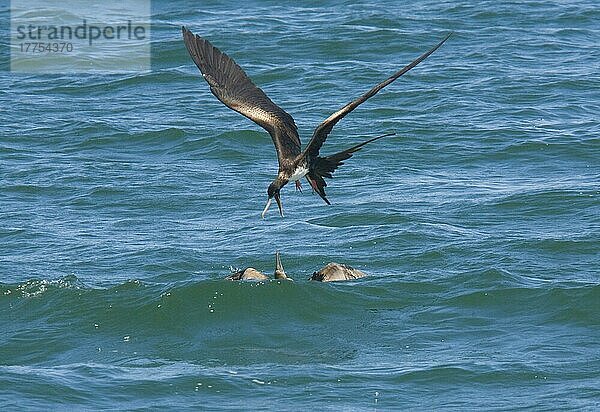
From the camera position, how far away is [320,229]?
15.0 metres

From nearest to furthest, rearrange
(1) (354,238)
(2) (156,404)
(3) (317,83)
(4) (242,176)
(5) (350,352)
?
1. (2) (156,404)
2. (5) (350,352)
3. (1) (354,238)
4. (4) (242,176)
5. (3) (317,83)

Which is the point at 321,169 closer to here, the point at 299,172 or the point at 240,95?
the point at 299,172

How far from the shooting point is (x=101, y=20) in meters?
26.8

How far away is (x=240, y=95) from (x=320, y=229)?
11.3 feet

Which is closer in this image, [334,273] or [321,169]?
[321,169]

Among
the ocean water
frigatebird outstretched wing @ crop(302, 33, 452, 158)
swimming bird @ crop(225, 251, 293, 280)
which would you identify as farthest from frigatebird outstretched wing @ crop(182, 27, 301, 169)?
the ocean water

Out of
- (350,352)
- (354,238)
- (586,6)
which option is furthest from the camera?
(586,6)

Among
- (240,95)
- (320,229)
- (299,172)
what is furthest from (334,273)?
(320,229)

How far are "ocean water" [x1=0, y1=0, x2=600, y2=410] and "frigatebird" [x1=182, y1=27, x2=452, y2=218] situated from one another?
1.44 m

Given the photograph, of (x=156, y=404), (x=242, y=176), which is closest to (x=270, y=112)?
(x=156, y=404)

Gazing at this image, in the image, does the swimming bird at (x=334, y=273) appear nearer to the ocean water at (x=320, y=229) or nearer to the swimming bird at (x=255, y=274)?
the ocean water at (x=320, y=229)

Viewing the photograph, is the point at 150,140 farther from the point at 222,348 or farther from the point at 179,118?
the point at 222,348

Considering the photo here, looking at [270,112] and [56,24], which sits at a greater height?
[270,112]

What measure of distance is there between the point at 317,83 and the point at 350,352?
1081cm
